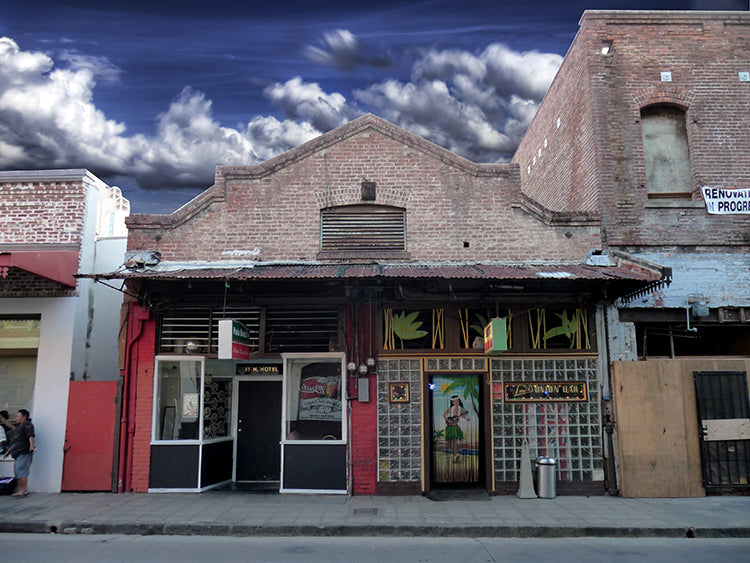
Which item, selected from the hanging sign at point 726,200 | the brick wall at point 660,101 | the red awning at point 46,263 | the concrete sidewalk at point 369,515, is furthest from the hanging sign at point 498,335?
the red awning at point 46,263

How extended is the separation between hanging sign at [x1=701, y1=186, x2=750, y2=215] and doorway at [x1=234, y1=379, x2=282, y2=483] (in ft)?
32.2

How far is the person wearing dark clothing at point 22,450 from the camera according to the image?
33.4ft

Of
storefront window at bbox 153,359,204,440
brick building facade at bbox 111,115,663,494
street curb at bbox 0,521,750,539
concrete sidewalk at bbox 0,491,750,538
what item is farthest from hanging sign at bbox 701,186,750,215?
storefront window at bbox 153,359,204,440

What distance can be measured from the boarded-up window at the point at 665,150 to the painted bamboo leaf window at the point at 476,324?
4.52m

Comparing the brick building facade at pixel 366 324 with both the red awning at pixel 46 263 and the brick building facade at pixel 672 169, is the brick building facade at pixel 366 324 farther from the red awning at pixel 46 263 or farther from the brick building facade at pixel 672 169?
the red awning at pixel 46 263

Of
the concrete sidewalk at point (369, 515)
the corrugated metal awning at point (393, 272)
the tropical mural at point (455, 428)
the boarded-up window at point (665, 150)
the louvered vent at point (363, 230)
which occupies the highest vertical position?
the boarded-up window at point (665, 150)

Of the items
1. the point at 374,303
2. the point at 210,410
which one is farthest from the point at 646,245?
the point at 210,410

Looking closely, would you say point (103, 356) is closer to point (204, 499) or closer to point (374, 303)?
point (204, 499)

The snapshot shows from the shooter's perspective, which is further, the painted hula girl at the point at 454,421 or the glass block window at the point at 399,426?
the painted hula girl at the point at 454,421

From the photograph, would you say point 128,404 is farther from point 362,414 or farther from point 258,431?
point 362,414

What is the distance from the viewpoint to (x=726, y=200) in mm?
11773

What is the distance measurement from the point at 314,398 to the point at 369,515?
2787mm

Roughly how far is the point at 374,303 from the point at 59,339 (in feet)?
20.9

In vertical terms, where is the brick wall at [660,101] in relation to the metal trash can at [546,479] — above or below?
above
